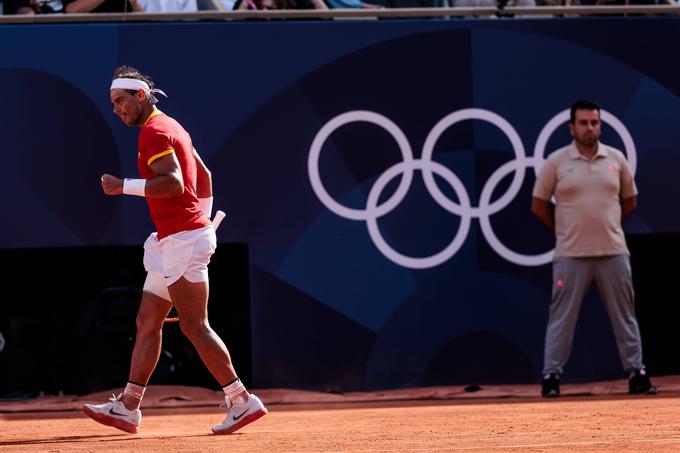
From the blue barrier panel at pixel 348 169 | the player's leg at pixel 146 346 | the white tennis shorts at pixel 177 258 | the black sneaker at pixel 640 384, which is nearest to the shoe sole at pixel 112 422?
the player's leg at pixel 146 346

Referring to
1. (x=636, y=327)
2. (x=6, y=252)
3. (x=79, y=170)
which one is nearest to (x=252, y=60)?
(x=79, y=170)

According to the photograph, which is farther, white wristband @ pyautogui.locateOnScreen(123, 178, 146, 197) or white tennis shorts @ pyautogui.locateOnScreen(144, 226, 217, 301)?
white tennis shorts @ pyautogui.locateOnScreen(144, 226, 217, 301)

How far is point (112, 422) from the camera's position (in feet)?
26.2

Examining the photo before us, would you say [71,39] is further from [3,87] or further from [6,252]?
[6,252]

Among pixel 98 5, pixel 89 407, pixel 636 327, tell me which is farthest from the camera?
pixel 98 5

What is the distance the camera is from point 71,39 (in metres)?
11.0

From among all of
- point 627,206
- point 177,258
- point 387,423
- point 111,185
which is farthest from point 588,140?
point 111,185

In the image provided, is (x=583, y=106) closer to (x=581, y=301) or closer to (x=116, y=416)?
(x=581, y=301)

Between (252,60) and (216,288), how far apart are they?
1890mm

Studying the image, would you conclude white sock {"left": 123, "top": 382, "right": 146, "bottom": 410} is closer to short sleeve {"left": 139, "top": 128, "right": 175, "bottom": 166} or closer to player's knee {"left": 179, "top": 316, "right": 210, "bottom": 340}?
player's knee {"left": 179, "top": 316, "right": 210, "bottom": 340}

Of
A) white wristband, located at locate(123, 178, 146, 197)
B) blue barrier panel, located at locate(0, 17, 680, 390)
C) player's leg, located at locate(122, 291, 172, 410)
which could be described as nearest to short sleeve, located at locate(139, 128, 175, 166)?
white wristband, located at locate(123, 178, 146, 197)

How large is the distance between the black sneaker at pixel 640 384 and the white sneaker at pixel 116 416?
4.08 metres

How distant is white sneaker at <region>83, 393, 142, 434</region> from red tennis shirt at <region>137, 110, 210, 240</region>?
1.03 m

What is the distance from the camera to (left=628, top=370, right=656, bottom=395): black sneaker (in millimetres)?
10328
